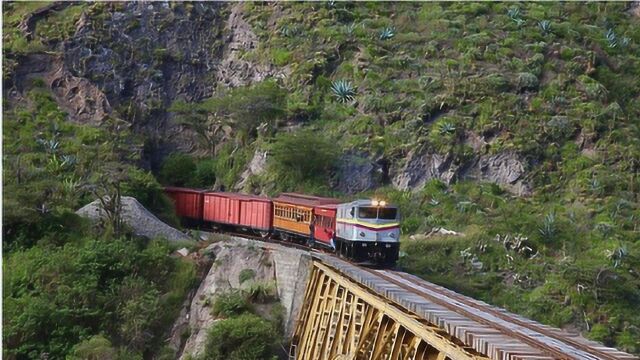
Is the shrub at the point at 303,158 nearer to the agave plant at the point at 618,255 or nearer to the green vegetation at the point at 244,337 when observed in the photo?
the green vegetation at the point at 244,337

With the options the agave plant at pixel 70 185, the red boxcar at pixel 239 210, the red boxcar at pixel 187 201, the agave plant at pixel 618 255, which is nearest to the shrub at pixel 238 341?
the red boxcar at pixel 239 210

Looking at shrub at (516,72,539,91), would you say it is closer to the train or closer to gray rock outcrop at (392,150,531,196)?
gray rock outcrop at (392,150,531,196)

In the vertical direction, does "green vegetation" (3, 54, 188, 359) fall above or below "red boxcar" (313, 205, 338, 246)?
below

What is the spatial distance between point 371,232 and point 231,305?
688cm

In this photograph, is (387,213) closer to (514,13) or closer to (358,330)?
(358,330)

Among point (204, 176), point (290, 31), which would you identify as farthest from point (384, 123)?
point (290, 31)

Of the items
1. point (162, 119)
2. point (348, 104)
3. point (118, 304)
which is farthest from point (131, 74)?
point (118, 304)

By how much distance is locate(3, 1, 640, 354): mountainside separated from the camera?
3444 cm

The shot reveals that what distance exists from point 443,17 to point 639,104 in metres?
15.8

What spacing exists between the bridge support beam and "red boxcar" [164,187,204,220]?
52.3ft

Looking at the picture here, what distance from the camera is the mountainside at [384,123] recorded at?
34438mm

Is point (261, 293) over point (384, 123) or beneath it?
beneath

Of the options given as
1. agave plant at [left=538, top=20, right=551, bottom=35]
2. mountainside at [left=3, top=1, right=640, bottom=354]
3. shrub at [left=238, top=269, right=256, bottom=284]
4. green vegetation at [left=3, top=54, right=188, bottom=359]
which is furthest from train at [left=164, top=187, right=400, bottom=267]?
agave plant at [left=538, top=20, right=551, bottom=35]

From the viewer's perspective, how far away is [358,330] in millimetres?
21312
